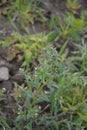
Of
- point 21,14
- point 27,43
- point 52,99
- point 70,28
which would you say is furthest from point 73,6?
point 52,99

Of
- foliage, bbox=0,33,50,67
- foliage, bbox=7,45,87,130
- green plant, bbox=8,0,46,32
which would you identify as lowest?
foliage, bbox=7,45,87,130

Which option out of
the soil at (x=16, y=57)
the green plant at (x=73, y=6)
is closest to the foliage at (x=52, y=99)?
the soil at (x=16, y=57)

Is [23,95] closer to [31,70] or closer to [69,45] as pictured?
[31,70]

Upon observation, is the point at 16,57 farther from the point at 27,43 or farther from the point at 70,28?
the point at 70,28

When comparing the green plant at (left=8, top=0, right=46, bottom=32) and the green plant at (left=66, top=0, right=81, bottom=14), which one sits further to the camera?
the green plant at (left=66, top=0, right=81, bottom=14)

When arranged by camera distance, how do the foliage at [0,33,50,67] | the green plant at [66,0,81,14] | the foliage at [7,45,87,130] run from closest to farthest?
the foliage at [7,45,87,130] < the foliage at [0,33,50,67] < the green plant at [66,0,81,14]

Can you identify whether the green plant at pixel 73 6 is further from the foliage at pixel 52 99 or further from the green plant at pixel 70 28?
the foliage at pixel 52 99

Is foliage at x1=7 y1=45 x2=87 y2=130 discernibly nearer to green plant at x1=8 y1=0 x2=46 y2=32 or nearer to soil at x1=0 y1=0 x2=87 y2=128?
soil at x1=0 y1=0 x2=87 y2=128

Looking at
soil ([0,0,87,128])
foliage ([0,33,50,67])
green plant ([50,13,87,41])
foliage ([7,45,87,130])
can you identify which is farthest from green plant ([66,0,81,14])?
foliage ([7,45,87,130])

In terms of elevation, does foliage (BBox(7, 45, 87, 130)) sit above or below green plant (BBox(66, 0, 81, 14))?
below

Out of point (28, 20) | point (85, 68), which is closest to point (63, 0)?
point (28, 20)
